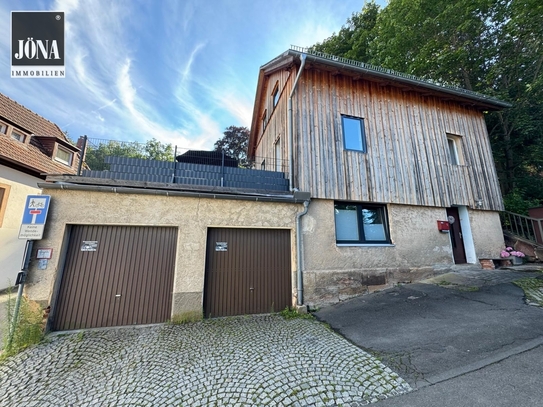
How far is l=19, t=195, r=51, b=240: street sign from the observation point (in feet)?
13.3

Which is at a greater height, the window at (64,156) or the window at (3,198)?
the window at (64,156)

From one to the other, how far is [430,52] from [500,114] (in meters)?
4.92

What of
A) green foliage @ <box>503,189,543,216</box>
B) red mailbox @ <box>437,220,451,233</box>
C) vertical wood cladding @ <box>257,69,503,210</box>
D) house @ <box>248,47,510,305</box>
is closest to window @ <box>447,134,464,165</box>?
house @ <box>248,47,510,305</box>

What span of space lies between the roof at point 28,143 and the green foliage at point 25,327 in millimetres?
6520

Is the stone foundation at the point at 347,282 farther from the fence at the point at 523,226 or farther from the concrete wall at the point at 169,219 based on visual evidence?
the fence at the point at 523,226

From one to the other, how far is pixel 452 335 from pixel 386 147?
18.5 ft

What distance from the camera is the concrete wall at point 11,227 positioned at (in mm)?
7590

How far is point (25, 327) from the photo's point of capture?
12.4ft

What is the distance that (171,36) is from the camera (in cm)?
834

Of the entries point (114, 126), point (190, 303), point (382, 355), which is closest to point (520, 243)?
point (382, 355)

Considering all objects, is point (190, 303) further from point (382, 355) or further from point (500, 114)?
point (500, 114)

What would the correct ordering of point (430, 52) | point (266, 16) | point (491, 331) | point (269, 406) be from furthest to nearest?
1. point (430, 52)
2. point (266, 16)
3. point (491, 331)
4. point (269, 406)

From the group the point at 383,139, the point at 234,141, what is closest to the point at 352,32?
the point at 234,141

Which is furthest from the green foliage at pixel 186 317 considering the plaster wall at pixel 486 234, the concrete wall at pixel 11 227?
the plaster wall at pixel 486 234
